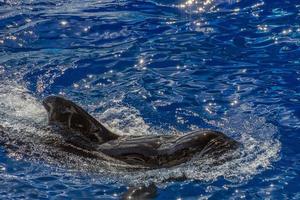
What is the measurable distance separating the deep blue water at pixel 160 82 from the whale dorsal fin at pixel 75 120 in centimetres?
23

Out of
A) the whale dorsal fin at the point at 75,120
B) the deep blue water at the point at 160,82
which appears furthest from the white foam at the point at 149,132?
the whale dorsal fin at the point at 75,120

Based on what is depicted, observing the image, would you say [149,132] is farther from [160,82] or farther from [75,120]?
[160,82]

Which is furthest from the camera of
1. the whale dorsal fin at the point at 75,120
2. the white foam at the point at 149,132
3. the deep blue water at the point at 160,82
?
the whale dorsal fin at the point at 75,120

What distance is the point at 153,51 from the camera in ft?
29.1

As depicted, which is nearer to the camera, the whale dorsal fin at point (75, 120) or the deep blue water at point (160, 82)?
the deep blue water at point (160, 82)

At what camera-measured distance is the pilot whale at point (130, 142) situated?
15.9 ft

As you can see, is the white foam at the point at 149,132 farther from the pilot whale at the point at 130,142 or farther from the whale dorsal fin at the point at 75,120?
the whale dorsal fin at the point at 75,120

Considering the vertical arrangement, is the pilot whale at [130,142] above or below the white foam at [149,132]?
above

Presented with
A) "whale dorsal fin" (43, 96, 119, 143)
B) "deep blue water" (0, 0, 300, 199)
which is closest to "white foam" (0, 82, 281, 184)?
"deep blue water" (0, 0, 300, 199)

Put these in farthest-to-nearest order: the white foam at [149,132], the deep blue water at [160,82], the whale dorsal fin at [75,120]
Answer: the whale dorsal fin at [75,120]
the deep blue water at [160,82]
the white foam at [149,132]

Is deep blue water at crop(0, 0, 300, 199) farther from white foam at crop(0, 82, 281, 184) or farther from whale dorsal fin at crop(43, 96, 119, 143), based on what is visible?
whale dorsal fin at crop(43, 96, 119, 143)

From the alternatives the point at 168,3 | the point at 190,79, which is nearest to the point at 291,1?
the point at 168,3

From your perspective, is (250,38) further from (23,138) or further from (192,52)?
(23,138)

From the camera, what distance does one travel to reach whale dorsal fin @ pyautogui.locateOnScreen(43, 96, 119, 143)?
17.8 ft
